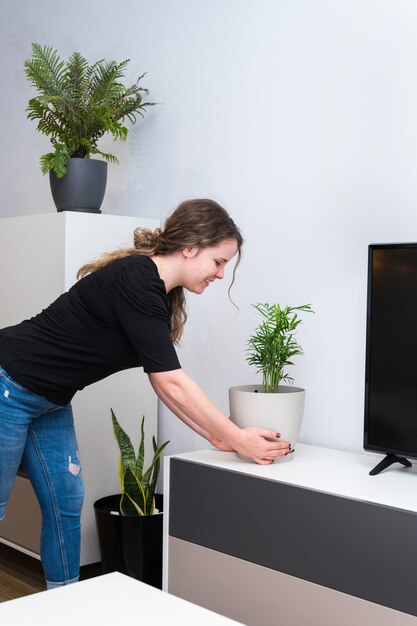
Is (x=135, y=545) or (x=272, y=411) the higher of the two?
(x=272, y=411)

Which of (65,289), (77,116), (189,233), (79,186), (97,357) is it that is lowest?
(97,357)

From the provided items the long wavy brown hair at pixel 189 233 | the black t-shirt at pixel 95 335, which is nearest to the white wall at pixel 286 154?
the long wavy brown hair at pixel 189 233

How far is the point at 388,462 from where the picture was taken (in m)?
2.13

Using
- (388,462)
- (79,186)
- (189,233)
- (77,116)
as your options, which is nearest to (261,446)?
(388,462)

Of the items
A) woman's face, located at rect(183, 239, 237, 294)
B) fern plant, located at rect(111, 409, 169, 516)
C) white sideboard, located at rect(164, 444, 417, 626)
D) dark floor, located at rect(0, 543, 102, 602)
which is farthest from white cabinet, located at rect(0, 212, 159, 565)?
woman's face, located at rect(183, 239, 237, 294)

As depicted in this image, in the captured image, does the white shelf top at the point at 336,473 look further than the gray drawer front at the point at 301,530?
Yes

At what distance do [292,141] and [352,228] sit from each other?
1.25ft

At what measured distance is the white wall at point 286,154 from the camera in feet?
7.75

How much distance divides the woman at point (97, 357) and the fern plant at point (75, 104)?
876mm

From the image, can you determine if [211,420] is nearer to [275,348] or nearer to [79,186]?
[275,348]

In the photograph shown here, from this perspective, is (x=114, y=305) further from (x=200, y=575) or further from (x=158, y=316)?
(x=200, y=575)

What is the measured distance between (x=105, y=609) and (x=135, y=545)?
1.34m

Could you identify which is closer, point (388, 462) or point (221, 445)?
point (388, 462)

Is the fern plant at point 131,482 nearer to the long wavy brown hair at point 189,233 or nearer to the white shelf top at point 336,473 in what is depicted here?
the white shelf top at point 336,473
